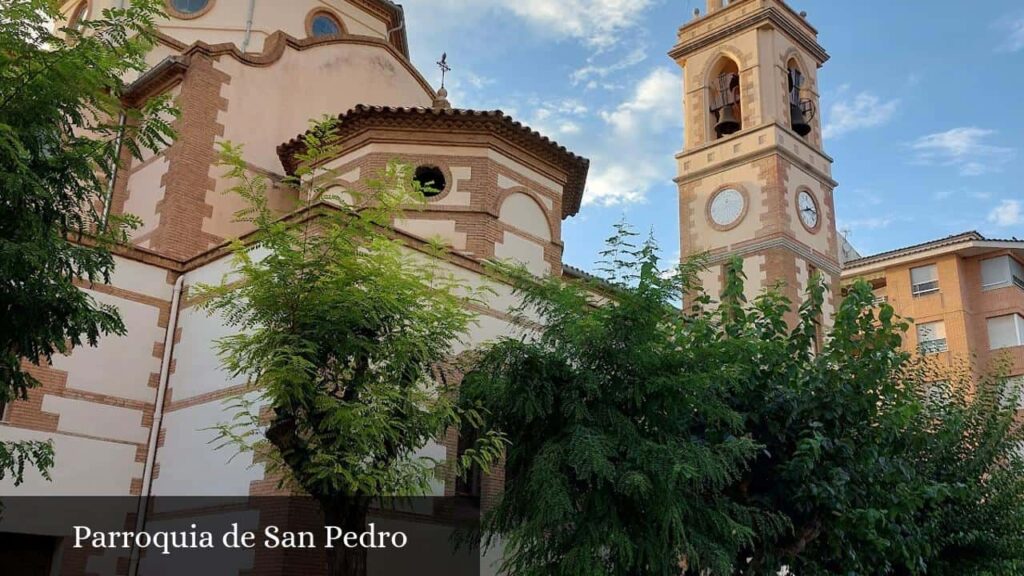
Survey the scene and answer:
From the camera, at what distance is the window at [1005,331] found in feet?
102

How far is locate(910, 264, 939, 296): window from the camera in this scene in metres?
32.3

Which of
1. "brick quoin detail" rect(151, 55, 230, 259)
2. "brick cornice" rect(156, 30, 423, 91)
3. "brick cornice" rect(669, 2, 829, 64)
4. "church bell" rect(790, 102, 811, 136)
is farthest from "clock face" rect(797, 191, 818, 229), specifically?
"brick quoin detail" rect(151, 55, 230, 259)

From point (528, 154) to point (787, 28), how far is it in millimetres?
14482

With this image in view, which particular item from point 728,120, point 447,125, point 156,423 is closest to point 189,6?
point 447,125

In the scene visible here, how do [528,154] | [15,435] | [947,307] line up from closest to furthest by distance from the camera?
[15,435] < [528,154] < [947,307]

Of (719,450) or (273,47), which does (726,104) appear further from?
(719,450)

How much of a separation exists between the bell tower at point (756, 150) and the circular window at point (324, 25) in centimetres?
1090

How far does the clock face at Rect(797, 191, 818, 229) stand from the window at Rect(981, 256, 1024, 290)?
937 centimetres

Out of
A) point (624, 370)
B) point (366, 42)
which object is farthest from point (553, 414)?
point (366, 42)

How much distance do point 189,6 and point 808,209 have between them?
16.5 m

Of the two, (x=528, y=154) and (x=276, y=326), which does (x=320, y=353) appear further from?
(x=528, y=154)

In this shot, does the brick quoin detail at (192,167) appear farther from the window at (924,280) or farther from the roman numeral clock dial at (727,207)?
the window at (924,280)

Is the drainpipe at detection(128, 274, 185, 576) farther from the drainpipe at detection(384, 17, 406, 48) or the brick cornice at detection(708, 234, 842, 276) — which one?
the brick cornice at detection(708, 234, 842, 276)

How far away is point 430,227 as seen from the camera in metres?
15.1
